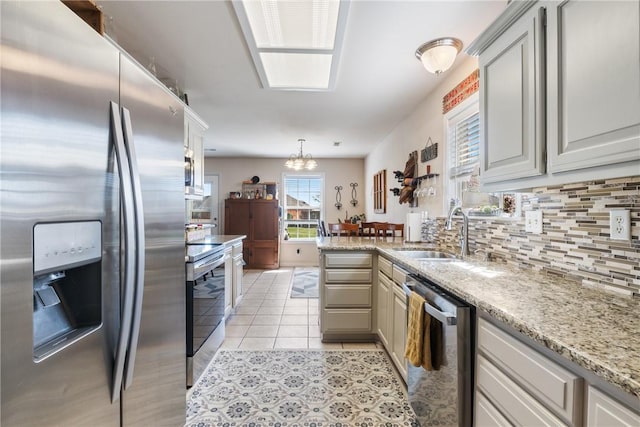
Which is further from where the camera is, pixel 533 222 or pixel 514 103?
pixel 533 222

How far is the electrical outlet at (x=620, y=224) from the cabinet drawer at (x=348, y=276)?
5.71 ft

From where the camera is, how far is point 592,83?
922 millimetres

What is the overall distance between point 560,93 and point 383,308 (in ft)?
6.23

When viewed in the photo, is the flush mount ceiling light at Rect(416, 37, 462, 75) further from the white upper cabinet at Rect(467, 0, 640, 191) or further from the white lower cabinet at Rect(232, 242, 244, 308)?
the white lower cabinet at Rect(232, 242, 244, 308)

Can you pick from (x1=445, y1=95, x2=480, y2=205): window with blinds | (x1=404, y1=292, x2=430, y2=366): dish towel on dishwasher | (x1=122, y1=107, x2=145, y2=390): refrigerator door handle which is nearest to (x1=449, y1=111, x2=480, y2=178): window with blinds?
(x1=445, y1=95, x2=480, y2=205): window with blinds

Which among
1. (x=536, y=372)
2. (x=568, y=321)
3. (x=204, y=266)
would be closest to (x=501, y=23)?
(x=568, y=321)

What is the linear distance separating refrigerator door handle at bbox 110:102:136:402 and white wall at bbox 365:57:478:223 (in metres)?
2.37

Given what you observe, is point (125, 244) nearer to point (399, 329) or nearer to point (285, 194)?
point (399, 329)

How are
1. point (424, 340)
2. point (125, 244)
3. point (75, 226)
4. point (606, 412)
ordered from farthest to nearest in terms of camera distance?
point (424, 340)
point (125, 244)
point (75, 226)
point (606, 412)

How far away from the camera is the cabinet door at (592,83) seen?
82 centimetres

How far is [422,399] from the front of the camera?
1565mm

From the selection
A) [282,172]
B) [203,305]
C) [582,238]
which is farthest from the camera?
[282,172]

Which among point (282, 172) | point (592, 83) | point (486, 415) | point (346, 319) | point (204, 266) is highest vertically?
point (282, 172)

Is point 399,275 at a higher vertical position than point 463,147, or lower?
lower
